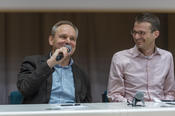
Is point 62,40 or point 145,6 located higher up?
point 145,6

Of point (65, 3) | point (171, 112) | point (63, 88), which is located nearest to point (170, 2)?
point (65, 3)

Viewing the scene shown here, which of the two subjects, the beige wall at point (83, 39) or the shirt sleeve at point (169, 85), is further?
the beige wall at point (83, 39)

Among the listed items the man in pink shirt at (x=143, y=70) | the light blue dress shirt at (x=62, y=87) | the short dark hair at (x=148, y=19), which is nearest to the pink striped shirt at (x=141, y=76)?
the man in pink shirt at (x=143, y=70)

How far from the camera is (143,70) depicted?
2.04 metres

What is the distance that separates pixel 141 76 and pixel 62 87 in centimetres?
57

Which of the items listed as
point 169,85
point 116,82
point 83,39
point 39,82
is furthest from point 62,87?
point 83,39

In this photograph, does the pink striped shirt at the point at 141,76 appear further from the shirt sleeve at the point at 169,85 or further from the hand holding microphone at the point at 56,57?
the hand holding microphone at the point at 56,57

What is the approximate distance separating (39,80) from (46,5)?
74 cm

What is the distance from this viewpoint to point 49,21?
3.22 meters

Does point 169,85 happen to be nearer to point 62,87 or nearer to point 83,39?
point 62,87

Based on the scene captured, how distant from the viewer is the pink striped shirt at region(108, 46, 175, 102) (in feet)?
6.56

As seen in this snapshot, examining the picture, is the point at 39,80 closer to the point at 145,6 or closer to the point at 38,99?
the point at 38,99

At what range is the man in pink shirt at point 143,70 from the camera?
2004 millimetres

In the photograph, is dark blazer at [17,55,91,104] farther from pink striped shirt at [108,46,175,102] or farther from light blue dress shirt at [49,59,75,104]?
pink striped shirt at [108,46,175,102]
